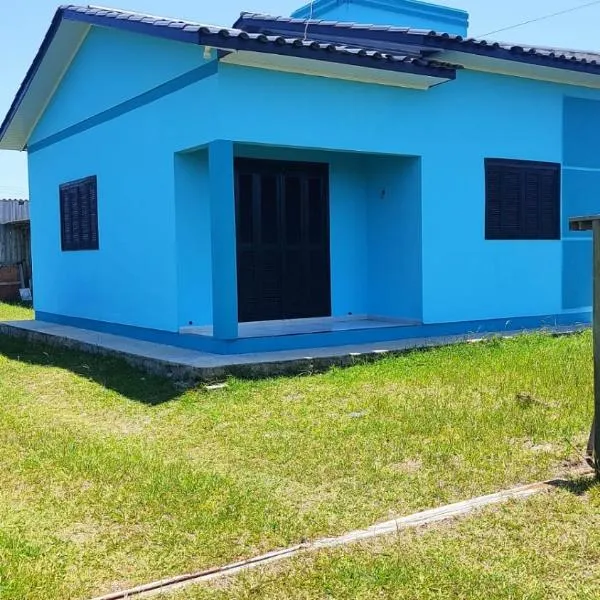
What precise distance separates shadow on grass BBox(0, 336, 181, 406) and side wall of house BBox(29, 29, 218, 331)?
0.87 metres

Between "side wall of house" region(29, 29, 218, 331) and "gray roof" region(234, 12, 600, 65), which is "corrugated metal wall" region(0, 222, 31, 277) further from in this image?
"gray roof" region(234, 12, 600, 65)

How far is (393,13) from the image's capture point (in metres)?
13.6

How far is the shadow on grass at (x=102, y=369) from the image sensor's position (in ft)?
23.9

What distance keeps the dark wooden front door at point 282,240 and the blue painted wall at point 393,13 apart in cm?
442

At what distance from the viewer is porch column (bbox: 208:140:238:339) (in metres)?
Answer: 7.95

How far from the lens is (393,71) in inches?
340

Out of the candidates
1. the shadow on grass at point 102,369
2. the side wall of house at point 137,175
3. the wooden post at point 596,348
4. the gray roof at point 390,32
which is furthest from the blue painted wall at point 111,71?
the wooden post at point 596,348

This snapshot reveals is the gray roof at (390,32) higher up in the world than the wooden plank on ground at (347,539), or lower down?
higher up

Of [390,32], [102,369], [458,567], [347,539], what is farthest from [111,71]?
[458,567]

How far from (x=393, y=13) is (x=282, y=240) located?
5.94 meters

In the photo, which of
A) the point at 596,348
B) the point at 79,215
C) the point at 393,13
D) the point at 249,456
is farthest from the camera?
the point at 393,13

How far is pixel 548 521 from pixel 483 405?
2.30 meters

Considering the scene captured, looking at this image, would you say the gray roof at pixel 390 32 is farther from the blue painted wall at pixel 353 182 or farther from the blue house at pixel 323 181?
the blue painted wall at pixel 353 182

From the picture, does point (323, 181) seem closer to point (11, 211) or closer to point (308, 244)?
point (308, 244)
